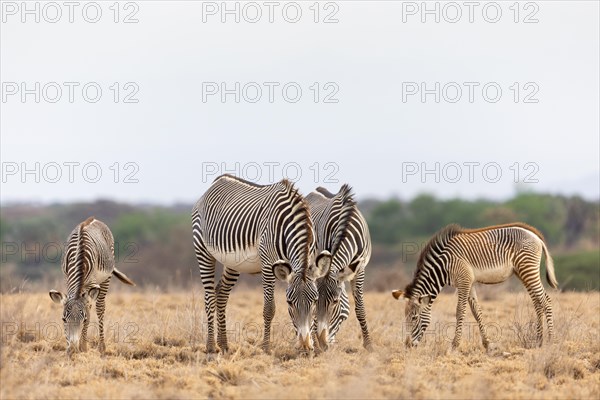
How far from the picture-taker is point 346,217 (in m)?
11.1

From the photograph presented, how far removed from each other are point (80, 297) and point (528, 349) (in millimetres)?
5952

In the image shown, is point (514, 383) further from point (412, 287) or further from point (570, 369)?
point (412, 287)

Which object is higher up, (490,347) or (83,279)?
(83,279)

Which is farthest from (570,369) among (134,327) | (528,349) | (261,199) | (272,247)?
(134,327)

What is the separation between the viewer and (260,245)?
36.0ft

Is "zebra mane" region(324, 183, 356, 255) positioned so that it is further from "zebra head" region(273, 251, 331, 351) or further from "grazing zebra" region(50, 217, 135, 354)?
"grazing zebra" region(50, 217, 135, 354)

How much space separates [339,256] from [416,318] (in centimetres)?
189

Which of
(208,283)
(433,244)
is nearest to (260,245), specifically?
(208,283)

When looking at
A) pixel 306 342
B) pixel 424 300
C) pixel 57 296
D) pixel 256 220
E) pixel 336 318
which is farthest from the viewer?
pixel 424 300

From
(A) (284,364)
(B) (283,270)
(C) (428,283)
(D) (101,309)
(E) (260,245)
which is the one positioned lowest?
(A) (284,364)

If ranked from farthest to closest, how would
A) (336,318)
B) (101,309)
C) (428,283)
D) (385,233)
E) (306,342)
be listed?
(385,233)
(428,283)
(101,309)
(336,318)
(306,342)

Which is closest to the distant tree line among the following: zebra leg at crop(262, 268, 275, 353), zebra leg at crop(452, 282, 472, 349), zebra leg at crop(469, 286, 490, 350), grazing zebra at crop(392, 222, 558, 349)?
grazing zebra at crop(392, 222, 558, 349)

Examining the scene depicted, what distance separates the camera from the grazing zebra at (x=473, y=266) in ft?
39.4

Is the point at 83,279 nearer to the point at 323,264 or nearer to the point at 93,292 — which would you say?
the point at 93,292
